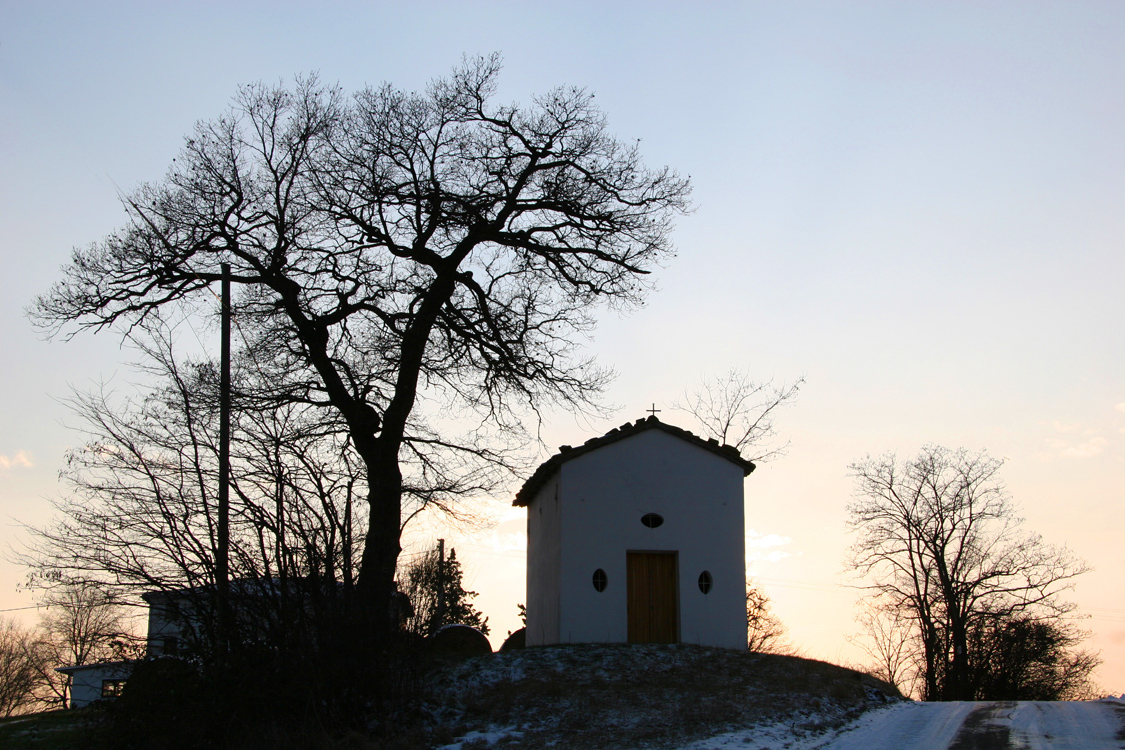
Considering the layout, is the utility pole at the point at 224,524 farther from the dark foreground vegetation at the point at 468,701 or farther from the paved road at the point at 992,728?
the paved road at the point at 992,728

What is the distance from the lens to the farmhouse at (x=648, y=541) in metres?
20.7

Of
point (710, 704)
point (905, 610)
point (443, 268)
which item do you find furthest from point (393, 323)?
point (905, 610)

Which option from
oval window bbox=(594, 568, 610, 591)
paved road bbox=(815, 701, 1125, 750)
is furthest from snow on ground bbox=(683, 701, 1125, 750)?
oval window bbox=(594, 568, 610, 591)

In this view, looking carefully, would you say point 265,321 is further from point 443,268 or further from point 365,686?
point 365,686

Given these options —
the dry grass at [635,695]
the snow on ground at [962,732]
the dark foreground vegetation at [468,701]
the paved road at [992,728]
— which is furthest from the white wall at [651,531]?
the snow on ground at [962,732]

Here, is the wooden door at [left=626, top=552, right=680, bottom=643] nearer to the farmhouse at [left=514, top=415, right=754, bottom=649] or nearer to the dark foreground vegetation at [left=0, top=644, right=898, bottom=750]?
the farmhouse at [left=514, top=415, right=754, bottom=649]

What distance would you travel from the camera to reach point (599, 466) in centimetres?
2133

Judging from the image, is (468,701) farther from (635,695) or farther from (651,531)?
(651,531)

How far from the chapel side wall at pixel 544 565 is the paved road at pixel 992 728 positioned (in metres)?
8.23

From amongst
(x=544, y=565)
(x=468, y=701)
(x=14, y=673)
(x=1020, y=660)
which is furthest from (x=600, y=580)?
(x=14, y=673)

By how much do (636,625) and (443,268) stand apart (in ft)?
30.4

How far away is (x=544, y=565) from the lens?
23.1 meters

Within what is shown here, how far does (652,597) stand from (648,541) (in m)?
1.30

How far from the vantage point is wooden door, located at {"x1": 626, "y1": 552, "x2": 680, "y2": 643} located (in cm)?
2078
